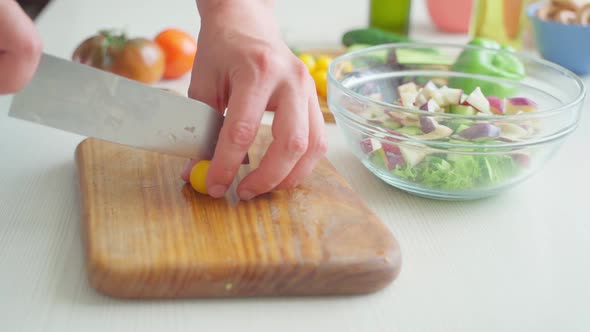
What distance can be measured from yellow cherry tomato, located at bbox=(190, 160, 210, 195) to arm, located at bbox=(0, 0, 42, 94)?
298 mm

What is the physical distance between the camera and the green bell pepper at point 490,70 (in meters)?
1.33

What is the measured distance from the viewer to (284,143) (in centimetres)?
93

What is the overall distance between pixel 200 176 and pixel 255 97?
13cm

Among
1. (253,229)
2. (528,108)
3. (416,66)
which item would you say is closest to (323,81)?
(416,66)

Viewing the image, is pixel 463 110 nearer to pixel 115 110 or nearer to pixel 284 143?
pixel 284 143

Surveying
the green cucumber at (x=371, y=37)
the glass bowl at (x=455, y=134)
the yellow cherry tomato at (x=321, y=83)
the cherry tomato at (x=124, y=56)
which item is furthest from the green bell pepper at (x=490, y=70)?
the cherry tomato at (x=124, y=56)

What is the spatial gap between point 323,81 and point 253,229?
710 mm

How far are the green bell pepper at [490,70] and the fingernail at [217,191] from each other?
0.58 metres

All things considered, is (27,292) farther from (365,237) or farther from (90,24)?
(90,24)

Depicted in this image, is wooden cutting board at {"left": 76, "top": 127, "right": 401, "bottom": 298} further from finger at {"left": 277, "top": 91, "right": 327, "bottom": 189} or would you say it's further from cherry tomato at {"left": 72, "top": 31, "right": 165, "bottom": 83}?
cherry tomato at {"left": 72, "top": 31, "right": 165, "bottom": 83}

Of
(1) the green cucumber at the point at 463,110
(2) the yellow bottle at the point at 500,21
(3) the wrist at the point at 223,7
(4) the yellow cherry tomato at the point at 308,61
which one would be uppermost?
(3) the wrist at the point at 223,7

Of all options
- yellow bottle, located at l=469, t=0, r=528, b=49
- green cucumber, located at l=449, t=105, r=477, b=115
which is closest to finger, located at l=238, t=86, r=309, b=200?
green cucumber, located at l=449, t=105, r=477, b=115

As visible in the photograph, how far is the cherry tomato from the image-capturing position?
1.56 m

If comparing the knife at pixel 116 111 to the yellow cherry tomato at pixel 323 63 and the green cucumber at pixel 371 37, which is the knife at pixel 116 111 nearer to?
the yellow cherry tomato at pixel 323 63
